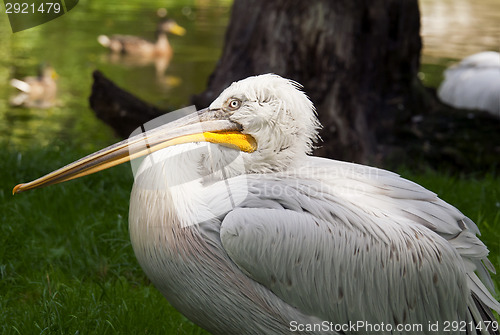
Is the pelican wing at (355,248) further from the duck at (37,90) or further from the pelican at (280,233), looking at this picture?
the duck at (37,90)

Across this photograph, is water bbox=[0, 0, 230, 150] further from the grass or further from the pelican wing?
the pelican wing

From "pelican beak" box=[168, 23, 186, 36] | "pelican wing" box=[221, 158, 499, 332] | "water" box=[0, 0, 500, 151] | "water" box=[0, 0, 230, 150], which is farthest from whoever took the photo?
"pelican beak" box=[168, 23, 186, 36]

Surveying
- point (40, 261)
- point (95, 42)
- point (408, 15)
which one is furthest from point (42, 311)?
point (95, 42)

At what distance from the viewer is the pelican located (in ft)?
8.84

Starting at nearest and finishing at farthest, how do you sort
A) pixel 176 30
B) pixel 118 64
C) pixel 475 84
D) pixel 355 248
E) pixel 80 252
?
pixel 355 248
pixel 80 252
pixel 475 84
pixel 118 64
pixel 176 30

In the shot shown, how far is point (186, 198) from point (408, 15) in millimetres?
4680

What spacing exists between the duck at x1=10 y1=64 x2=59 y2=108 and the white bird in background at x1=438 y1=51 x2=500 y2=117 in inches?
204

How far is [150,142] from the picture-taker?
112 inches

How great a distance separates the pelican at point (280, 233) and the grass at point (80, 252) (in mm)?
658

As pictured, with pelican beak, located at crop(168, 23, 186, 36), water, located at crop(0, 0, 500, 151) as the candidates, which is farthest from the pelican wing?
pelican beak, located at crop(168, 23, 186, 36)

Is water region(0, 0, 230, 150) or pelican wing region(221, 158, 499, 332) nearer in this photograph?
pelican wing region(221, 158, 499, 332)

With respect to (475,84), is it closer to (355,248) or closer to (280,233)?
(355,248)

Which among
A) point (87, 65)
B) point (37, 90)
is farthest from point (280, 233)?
point (87, 65)

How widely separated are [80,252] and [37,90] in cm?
575
